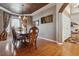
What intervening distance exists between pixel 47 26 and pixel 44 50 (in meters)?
0.59

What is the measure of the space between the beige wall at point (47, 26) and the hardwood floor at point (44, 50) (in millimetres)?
150

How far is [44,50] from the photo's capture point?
2674mm

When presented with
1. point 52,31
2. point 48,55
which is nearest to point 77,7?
point 52,31

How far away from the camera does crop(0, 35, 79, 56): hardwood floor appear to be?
2615 millimetres

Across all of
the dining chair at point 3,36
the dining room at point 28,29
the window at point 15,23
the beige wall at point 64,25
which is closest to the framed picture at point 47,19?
the dining room at point 28,29

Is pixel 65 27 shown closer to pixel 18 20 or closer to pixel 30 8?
pixel 30 8

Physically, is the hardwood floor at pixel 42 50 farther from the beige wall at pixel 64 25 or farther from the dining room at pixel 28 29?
the beige wall at pixel 64 25

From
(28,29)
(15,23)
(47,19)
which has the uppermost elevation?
(47,19)

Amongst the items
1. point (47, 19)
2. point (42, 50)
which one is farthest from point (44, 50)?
point (47, 19)

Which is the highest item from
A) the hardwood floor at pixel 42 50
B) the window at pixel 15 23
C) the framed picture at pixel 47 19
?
the framed picture at pixel 47 19

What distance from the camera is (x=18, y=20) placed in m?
2.64

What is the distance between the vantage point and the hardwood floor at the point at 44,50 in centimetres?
262

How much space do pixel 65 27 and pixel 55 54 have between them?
2.20 ft

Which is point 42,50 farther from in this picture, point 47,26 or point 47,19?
point 47,19
